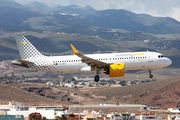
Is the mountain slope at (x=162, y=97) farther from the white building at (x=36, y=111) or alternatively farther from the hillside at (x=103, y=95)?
the white building at (x=36, y=111)

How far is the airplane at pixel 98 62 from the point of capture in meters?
66.1

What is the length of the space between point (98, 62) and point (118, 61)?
4362mm

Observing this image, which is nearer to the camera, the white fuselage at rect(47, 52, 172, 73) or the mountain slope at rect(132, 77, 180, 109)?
the white fuselage at rect(47, 52, 172, 73)

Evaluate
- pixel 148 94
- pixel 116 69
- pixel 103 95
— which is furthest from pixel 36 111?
pixel 148 94

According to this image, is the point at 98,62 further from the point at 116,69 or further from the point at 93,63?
the point at 116,69

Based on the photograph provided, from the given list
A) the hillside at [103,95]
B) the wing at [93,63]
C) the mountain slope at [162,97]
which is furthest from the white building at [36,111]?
the mountain slope at [162,97]

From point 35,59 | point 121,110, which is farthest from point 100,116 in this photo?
point 35,59

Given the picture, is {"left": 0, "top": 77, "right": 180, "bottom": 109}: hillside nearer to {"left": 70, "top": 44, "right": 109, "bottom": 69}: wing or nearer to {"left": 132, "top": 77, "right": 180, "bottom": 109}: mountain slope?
{"left": 132, "top": 77, "right": 180, "bottom": 109}: mountain slope

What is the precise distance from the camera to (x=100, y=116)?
124 m

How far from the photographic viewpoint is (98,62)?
65188 millimetres

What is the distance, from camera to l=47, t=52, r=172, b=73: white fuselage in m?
67.5

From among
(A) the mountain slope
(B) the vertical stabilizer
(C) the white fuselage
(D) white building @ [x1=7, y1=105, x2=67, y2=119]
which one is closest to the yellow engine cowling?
(C) the white fuselage

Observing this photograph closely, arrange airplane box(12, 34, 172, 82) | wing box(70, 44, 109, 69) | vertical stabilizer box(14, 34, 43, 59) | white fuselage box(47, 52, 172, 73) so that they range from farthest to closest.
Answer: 1. vertical stabilizer box(14, 34, 43, 59)
2. white fuselage box(47, 52, 172, 73)
3. airplane box(12, 34, 172, 82)
4. wing box(70, 44, 109, 69)

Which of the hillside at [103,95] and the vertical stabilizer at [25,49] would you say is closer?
the vertical stabilizer at [25,49]
